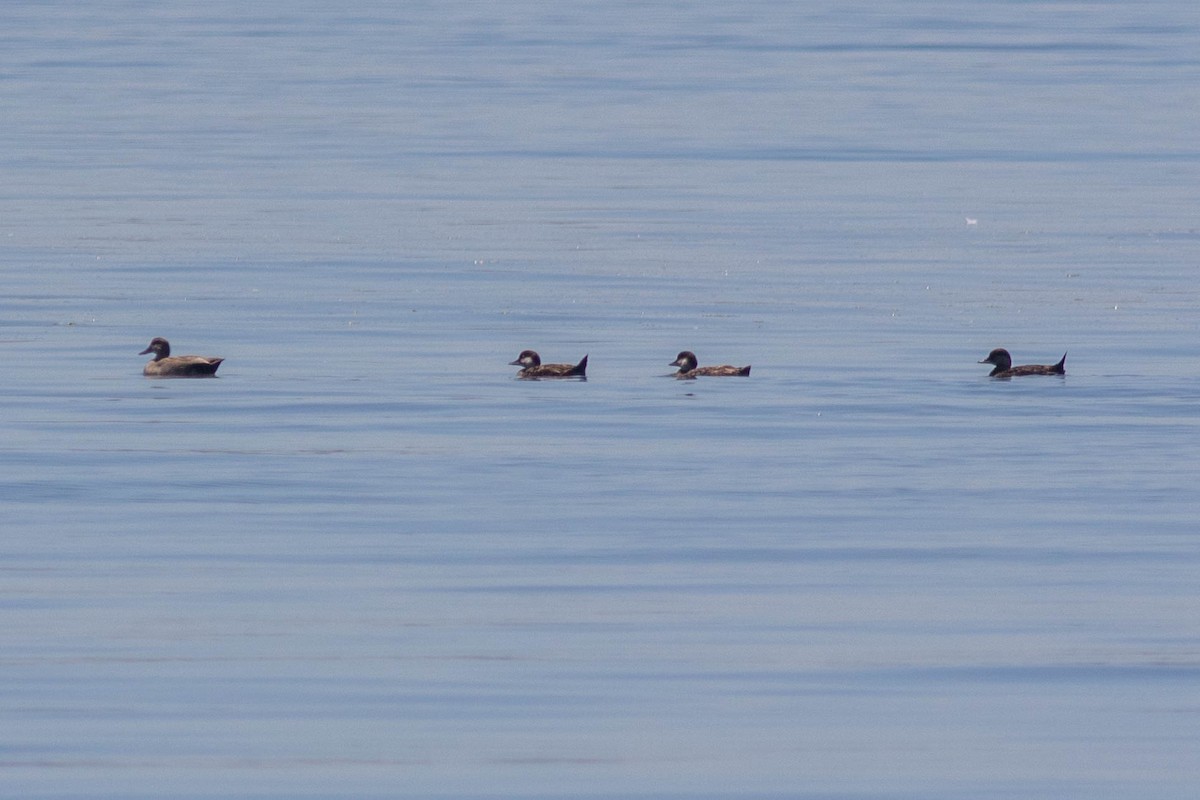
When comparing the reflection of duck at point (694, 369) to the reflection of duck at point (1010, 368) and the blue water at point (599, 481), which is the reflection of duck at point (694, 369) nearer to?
the blue water at point (599, 481)

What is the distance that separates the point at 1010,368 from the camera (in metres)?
20.4

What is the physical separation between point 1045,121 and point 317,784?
4721 centimetres

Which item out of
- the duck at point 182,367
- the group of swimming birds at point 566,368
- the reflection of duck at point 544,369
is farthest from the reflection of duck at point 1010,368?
the duck at point 182,367

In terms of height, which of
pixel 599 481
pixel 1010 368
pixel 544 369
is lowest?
pixel 599 481

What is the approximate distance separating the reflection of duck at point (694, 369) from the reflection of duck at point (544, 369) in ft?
2.36

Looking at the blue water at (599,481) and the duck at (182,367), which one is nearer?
the blue water at (599,481)

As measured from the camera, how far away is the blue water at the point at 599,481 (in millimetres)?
9703

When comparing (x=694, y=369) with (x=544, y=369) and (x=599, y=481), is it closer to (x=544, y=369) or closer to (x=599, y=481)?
(x=544, y=369)

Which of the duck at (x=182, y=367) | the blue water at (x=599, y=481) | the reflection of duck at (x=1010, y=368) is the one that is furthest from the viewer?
the duck at (x=182, y=367)

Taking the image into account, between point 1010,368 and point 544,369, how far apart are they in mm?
3457

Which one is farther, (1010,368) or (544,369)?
(544,369)

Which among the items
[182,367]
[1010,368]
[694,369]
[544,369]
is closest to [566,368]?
[544,369]

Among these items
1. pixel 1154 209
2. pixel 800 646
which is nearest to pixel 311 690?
pixel 800 646

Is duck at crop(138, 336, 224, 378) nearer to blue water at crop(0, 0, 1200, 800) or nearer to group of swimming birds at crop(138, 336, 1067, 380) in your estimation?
group of swimming birds at crop(138, 336, 1067, 380)
